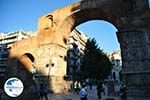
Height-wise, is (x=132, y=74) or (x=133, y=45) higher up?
(x=133, y=45)

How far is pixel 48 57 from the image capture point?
658 inches

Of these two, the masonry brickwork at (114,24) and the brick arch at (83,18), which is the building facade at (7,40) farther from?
the brick arch at (83,18)

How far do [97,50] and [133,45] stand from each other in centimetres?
1878

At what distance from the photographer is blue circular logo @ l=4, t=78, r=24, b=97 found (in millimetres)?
3520

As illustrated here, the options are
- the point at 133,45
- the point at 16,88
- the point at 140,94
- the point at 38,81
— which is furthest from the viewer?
the point at 38,81

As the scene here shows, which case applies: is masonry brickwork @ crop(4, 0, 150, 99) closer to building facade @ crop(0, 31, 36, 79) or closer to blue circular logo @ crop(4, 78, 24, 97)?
blue circular logo @ crop(4, 78, 24, 97)

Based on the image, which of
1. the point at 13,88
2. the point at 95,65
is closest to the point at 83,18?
the point at 13,88

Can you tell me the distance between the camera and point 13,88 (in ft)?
11.6

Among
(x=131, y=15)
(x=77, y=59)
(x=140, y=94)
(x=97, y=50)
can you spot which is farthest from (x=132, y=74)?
(x=77, y=59)

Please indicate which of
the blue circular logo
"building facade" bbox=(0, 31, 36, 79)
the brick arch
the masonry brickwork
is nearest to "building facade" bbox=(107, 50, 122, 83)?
"building facade" bbox=(0, 31, 36, 79)

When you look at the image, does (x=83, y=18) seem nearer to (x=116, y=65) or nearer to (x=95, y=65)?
(x=95, y=65)

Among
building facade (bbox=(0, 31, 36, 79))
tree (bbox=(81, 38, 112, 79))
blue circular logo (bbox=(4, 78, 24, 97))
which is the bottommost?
blue circular logo (bbox=(4, 78, 24, 97))

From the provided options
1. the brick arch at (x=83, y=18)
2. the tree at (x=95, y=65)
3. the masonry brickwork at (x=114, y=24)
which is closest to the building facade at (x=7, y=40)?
the tree at (x=95, y=65)

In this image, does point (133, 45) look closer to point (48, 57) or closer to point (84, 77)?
point (48, 57)
